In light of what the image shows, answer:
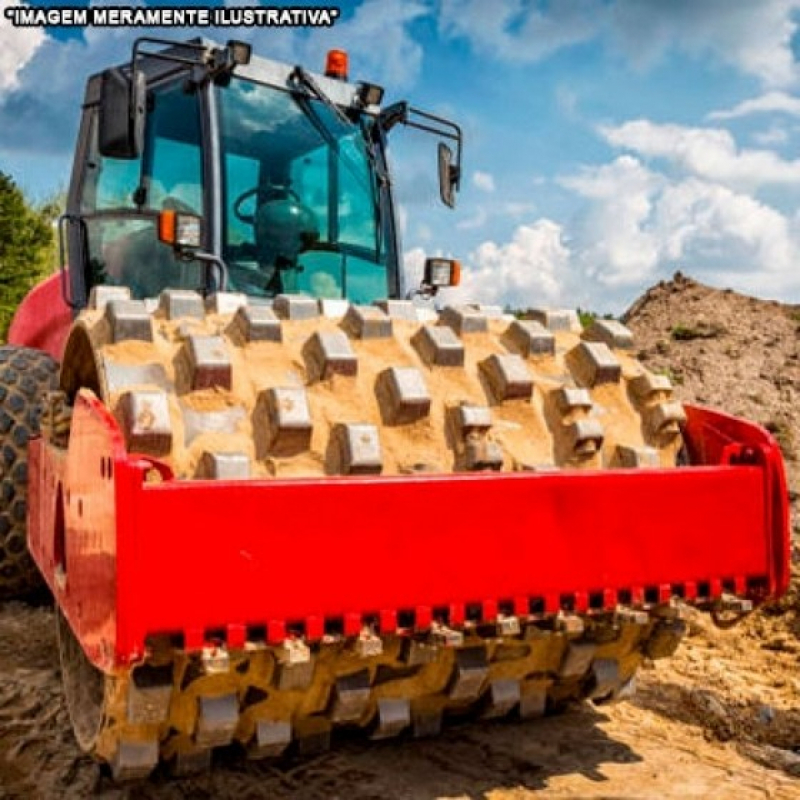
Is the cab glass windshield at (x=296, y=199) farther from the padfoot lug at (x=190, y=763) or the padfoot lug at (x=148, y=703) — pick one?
the padfoot lug at (x=148, y=703)

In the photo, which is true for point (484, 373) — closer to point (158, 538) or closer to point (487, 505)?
point (487, 505)

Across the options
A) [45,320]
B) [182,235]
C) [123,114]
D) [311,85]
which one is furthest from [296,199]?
[45,320]

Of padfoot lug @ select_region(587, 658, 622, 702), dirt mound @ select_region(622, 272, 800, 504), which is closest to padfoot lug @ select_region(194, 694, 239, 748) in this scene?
padfoot lug @ select_region(587, 658, 622, 702)

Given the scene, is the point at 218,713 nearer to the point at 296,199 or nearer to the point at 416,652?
the point at 416,652

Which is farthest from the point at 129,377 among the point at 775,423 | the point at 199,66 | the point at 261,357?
the point at 775,423

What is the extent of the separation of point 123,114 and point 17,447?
157 cm

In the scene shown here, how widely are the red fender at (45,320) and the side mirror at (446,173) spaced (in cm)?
196

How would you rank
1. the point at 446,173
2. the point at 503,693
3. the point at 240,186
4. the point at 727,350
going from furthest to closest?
the point at 727,350
the point at 446,173
the point at 240,186
the point at 503,693

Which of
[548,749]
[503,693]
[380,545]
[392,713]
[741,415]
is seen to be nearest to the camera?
[380,545]

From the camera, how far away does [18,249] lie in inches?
1219

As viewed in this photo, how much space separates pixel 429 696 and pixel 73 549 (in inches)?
45.6

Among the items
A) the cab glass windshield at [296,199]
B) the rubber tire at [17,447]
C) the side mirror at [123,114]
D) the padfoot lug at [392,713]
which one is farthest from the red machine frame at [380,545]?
the cab glass windshield at [296,199]

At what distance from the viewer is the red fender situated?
5.27m

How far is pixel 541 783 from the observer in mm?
3451
